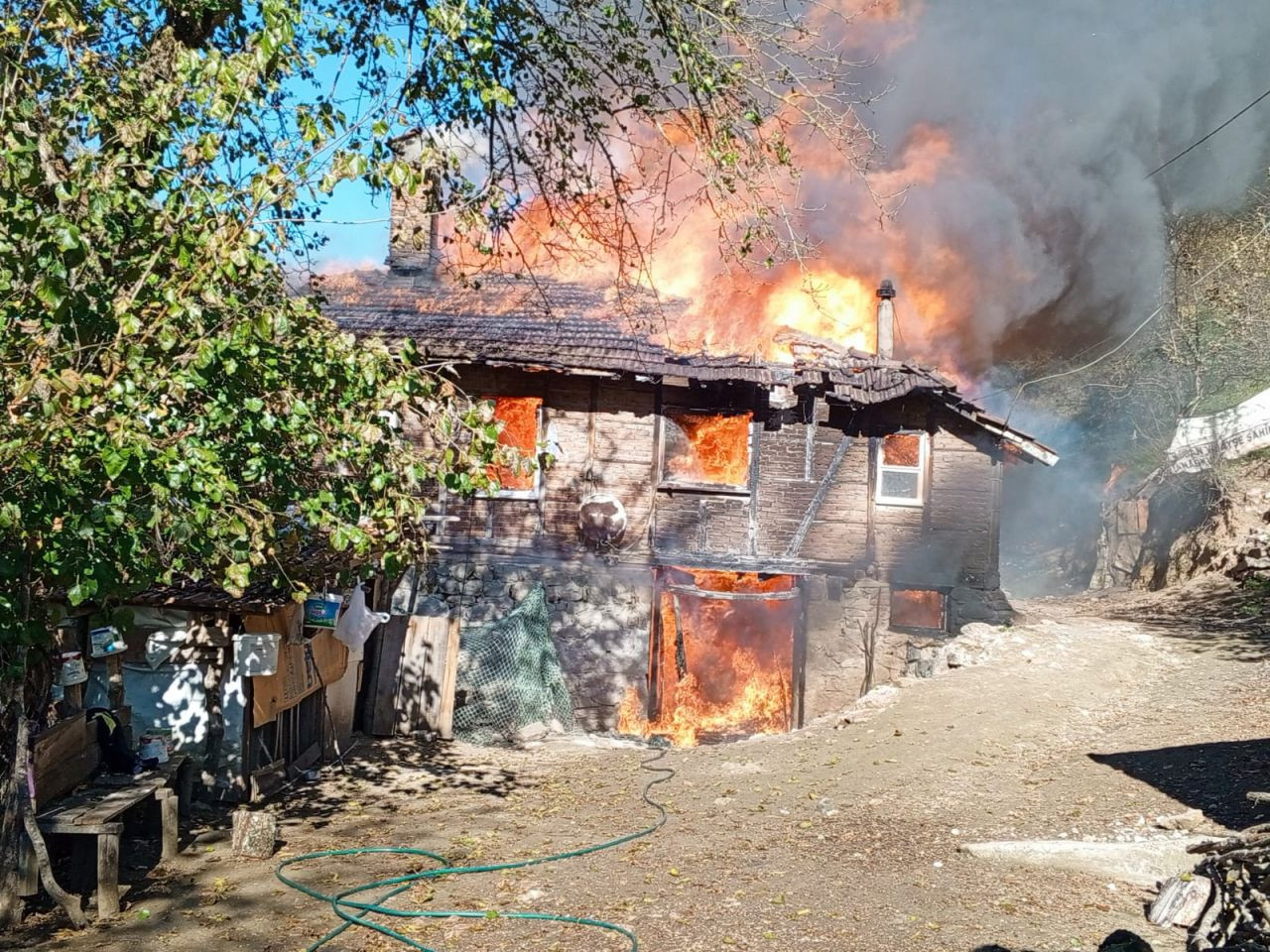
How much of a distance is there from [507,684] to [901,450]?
340 inches

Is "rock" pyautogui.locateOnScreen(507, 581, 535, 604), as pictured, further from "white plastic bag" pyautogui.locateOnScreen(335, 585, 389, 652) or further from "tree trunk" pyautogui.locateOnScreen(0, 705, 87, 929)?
"tree trunk" pyautogui.locateOnScreen(0, 705, 87, 929)

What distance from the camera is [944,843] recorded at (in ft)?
29.8

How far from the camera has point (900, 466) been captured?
18594 mm

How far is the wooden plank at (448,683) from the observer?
47.6 ft

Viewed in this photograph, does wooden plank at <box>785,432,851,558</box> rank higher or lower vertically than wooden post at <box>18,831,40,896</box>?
higher

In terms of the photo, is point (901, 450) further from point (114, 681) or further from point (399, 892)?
point (114, 681)

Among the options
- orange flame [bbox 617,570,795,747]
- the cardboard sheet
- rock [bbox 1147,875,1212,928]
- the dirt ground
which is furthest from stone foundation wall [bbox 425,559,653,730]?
rock [bbox 1147,875,1212,928]

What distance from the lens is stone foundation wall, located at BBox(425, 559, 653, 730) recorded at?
58.7ft

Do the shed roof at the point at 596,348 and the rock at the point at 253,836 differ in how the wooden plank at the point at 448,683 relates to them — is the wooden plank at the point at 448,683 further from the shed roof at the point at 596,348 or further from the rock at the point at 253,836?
the rock at the point at 253,836

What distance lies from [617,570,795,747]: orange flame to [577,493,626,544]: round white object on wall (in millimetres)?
1500

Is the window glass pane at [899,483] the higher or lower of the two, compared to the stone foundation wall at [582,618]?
higher

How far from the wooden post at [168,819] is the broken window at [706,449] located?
36.3 feet

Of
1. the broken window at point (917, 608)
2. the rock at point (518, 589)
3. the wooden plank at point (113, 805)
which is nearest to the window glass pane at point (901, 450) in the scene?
the broken window at point (917, 608)

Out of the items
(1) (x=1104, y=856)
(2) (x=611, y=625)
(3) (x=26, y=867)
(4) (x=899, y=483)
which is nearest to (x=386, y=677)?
(2) (x=611, y=625)
